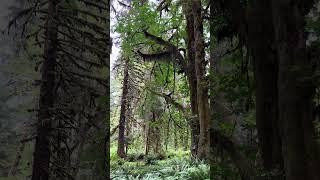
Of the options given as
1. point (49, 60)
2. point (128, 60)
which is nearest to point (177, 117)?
point (128, 60)

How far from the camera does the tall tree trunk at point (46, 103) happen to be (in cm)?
347

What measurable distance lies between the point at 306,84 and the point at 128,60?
32.9 ft

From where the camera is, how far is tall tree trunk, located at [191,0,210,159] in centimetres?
1023

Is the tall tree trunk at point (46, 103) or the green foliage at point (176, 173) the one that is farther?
the green foliage at point (176, 173)

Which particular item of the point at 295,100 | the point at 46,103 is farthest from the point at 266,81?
the point at 46,103

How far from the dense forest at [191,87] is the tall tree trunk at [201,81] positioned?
0.03 metres

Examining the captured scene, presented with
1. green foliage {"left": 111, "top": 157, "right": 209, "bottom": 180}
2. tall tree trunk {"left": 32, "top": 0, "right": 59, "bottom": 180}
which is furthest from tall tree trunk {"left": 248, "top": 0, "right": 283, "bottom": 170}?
green foliage {"left": 111, "top": 157, "right": 209, "bottom": 180}

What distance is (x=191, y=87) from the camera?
12414 millimetres

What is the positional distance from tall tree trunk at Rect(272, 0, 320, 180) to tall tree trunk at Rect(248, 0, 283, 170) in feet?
1.31

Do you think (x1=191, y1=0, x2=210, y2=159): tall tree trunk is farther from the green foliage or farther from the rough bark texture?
the rough bark texture

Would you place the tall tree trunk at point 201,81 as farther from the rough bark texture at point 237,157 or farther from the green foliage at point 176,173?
the rough bark texture at point 237,157

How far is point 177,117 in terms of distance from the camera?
1645 cm

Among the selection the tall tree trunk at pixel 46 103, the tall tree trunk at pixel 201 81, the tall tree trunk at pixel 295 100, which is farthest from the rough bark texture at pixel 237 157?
the tall tree trunk at pixel 201 81

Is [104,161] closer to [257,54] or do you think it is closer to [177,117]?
[257,54]
